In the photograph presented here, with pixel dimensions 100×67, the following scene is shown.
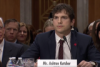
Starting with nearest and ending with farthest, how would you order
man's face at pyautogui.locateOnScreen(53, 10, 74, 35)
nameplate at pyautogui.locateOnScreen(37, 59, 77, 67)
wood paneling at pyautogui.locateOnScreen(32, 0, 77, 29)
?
nameplate at pyautogui.locateOnScreen(37, 59, 77, 67) < man's face at pyautogui.locateOnScreen(53, 10, 74, 35) < wood paneling at pyautogui.locateOnScreen(32, 0, 77, 29)

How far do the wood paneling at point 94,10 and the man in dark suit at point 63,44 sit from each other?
16.8 feet

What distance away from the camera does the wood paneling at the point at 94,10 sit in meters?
8.32

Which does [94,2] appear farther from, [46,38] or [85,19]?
[46,38]

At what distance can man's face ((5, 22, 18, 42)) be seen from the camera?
189 inches

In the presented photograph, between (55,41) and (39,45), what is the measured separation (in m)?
0.23

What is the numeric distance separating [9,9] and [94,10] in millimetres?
2967

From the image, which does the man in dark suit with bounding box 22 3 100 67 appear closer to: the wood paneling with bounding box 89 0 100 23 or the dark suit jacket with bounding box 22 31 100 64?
the dark suit jacket with bounding box 22 31 100 64

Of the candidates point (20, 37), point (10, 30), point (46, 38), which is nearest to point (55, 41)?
point (46, 38)

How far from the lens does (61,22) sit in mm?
3041

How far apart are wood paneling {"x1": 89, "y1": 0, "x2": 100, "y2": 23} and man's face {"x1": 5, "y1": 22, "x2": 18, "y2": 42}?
13.3ft

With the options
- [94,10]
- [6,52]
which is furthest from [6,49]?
[94,10]

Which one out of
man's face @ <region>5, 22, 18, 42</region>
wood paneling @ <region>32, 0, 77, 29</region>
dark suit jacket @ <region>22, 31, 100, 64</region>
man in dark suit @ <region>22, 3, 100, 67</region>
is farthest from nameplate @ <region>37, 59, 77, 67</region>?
wood paneling @ <region>32, 0, 77, 29</region>

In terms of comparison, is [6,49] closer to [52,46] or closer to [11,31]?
[52,46]

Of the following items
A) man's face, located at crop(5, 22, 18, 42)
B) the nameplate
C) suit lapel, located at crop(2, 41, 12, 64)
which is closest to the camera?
the nameplate
